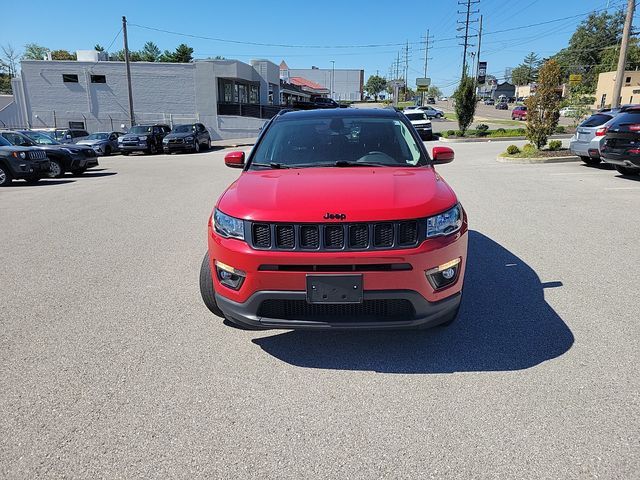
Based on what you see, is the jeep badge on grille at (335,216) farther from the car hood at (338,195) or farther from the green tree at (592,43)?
the green tree at (592,43)

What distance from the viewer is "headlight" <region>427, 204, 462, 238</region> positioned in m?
3.12

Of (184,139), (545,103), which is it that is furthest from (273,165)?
(184,139)

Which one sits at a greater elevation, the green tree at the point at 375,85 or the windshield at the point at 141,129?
the green tree at the point at 375,85

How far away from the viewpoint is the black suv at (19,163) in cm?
1293

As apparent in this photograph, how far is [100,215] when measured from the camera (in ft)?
28.9

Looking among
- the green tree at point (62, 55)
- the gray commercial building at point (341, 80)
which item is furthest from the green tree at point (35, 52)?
the gray commercial building at point (341, 80)

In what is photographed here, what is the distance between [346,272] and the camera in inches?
117

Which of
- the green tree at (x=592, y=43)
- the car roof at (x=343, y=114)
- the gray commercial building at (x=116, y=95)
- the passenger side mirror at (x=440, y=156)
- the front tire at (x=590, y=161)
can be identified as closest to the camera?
the passenger side mirror at (x=440, y=156)

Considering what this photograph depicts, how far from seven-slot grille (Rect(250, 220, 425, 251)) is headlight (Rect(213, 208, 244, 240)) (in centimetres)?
25

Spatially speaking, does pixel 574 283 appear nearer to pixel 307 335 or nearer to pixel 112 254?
pixel 307 335

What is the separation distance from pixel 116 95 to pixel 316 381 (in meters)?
41.1

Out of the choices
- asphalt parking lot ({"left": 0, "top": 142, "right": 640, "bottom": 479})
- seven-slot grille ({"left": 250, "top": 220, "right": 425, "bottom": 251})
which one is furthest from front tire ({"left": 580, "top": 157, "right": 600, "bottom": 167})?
seven-slot grille ({"left": 250, "top": 220, "right": 425, "bottom": 251})

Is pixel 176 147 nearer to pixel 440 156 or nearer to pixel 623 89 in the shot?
pixel 440 156

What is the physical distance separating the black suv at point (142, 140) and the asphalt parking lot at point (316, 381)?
21541 millimetres
